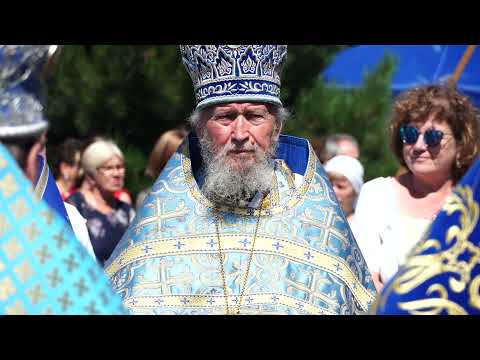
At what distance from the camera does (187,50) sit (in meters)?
5.09

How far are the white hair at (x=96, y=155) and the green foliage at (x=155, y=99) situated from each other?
88.0 inches

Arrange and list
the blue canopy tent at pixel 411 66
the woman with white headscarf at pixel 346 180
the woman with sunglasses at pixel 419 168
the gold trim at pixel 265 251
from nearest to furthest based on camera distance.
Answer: the gold trim at pixel 265 251, the woman with sunglasses at pixel 419 168, the woman with white headscarf at pixel 346 180, the blue canopy tent at pixel 411 66

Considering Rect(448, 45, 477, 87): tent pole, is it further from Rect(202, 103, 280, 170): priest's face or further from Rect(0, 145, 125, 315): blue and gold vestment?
Rect(0, 145, 125, 315): blue and gold vestment

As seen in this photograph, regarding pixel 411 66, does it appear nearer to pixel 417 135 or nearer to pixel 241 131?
pixel 417 135

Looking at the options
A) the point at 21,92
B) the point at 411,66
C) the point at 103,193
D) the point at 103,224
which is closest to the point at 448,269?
the point at 21,92

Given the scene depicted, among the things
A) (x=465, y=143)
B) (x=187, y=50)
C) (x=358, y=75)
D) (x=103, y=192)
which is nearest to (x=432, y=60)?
(x=358, y=75)

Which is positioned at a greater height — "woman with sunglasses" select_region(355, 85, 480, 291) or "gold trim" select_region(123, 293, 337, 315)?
"woman with sunglasses" select_region(355, 85, 480, 291)

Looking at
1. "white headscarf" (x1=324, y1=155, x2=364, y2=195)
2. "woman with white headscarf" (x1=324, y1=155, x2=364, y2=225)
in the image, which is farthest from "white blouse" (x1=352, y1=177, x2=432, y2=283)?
"white headscarf" (x1=324, y1=155, x2=364, y2=195)

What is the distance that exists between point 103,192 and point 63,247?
4.79 metres

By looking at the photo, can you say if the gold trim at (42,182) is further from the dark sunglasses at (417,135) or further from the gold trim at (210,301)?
the dark sunglasses at (417,135)

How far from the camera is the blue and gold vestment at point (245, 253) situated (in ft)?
15.1

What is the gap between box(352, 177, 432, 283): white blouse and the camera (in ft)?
17.5

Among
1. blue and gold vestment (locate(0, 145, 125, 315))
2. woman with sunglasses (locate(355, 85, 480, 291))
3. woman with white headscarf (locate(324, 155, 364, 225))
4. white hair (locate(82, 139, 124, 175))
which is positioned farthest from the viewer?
white hair (locate(82, 139, 124, 175))

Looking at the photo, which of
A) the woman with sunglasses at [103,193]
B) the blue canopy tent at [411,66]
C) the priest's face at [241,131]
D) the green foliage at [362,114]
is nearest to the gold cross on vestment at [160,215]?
the priest's face at [241,131]
